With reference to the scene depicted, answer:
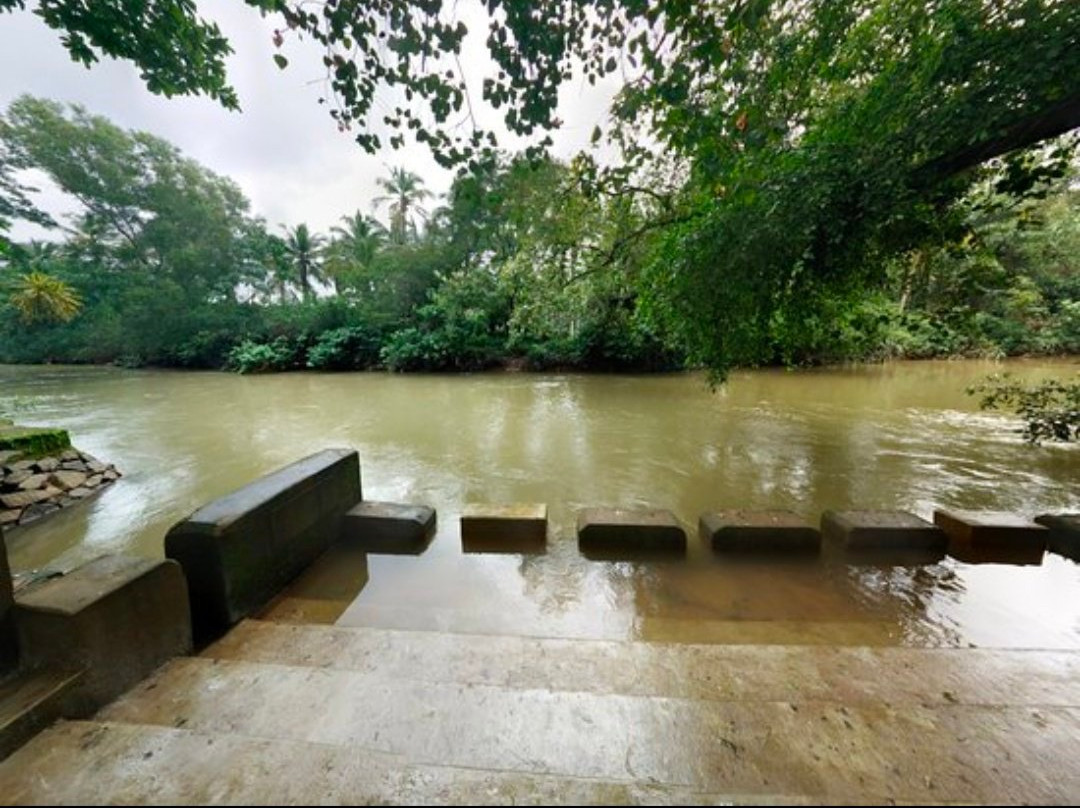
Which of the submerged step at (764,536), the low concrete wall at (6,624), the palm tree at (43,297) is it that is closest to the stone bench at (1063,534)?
the submerged step at (764,536)

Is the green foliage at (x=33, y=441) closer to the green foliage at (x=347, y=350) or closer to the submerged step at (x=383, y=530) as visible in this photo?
the submerged step at (x=383, y=530)

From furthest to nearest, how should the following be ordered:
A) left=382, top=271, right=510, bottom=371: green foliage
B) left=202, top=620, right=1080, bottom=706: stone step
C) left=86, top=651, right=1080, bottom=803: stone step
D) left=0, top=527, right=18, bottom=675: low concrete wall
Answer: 1. left=382, top=271, right=510, bottom=371: green foliage
2. left=202, top=620, right=1080, bottom=706: stone step
3. left=0, top=527, right=18, bottom=675: low concrete wall
4. left=86, top=651, right=1080, bottom=803: stone step

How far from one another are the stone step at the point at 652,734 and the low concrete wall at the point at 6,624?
0.30 m

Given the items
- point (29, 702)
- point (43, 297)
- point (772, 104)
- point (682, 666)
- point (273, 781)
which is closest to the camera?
point (273, 781)

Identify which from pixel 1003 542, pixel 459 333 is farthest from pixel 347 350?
pixel 1003 542

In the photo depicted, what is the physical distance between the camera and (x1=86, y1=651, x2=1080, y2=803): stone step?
109 centimetres

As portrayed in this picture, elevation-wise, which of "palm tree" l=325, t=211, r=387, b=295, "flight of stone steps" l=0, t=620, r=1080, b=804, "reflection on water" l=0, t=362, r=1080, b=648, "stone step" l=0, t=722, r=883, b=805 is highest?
"palm tree" l=325, t=211, r=387, b=295

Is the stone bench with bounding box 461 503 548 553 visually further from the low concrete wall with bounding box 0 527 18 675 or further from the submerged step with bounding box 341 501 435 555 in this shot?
the low concrete wall with bounding box 0 527 18 675

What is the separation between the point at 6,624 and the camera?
1322 mm

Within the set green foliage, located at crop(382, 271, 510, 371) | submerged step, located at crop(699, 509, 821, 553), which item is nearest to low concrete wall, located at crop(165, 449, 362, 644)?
submerged step, located at crop(699, 509, 821, 553)

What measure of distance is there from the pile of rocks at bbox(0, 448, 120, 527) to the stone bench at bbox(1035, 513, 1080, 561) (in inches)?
318

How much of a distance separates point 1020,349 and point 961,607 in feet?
69.4

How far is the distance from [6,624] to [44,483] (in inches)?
172

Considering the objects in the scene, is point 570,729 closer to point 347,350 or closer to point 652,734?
point 652,734
